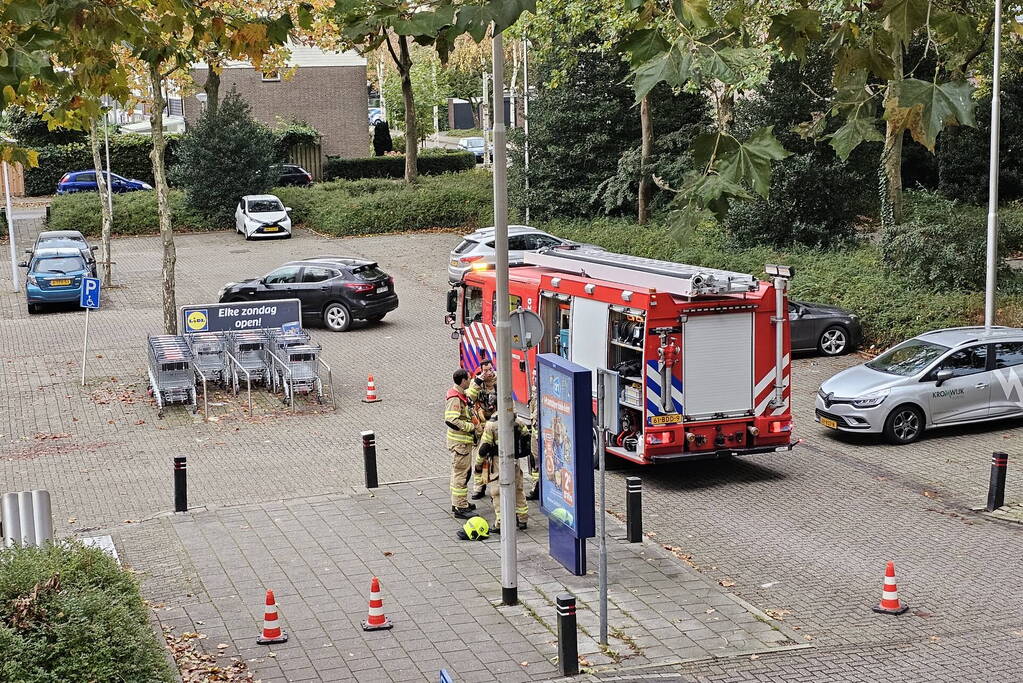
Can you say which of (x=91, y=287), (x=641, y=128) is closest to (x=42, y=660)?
(x=91, y=287)

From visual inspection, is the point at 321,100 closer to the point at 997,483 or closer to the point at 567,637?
the point at 997,483

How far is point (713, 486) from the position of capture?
634 inches

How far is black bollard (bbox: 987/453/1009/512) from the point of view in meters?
14.8

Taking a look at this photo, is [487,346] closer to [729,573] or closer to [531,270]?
[531,270]

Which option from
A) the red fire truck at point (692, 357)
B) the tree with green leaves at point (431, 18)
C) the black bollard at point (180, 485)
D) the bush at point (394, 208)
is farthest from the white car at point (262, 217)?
the tree with green leaves at point (431, 18)

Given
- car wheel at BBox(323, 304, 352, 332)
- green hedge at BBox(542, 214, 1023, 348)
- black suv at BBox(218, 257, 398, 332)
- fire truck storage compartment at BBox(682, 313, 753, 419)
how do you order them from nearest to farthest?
fire truck storage compartment at BBox(682, 313, 753, 419), green hedge at BBox(542, 214, 1023, 348), black suv at BBox(218, 257, 398, 332), car wheel at BBox(323, 304, 352, 332)

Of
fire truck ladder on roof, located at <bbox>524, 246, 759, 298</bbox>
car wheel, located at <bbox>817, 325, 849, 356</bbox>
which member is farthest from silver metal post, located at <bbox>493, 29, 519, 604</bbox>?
car wheel, located at <bbox>817, 325, 849, 356</bbox>

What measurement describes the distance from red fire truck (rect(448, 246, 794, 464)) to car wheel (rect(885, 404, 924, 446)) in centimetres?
258

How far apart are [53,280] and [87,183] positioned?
23.1m

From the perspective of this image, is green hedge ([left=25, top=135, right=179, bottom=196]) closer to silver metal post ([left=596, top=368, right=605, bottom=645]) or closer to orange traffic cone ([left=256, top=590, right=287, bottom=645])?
orange traffic cone ([left=256, top=590, right=287, bottom=645])

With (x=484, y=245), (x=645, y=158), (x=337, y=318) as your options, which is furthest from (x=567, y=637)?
(x=645, y=158)

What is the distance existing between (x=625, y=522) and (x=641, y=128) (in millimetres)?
27876

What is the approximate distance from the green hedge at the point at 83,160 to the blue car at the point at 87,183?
100 centimetres

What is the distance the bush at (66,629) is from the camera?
7621 mm
